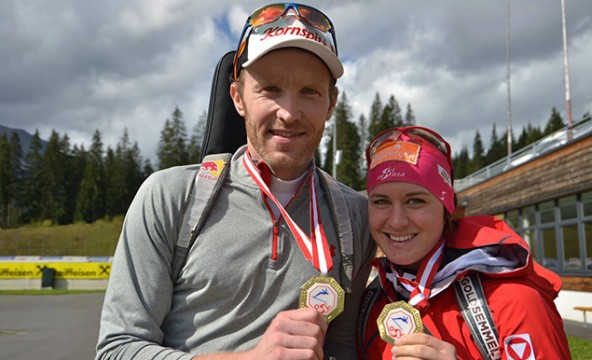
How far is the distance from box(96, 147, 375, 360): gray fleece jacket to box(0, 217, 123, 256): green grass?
6829cm

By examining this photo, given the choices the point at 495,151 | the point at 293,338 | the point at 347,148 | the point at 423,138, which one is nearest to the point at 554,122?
the point at 495,151

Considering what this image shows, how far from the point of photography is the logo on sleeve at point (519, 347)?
87.5 inches

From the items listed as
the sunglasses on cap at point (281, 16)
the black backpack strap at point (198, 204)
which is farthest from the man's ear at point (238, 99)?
the black backpack strap at point (198, 204)

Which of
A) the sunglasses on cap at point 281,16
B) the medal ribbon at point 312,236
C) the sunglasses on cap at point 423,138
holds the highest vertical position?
the sunglasses on cap at point 281,16

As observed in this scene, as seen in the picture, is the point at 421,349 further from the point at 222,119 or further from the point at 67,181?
the point at 67,181

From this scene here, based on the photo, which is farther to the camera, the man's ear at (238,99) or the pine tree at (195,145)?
the pine tree at (195,145)

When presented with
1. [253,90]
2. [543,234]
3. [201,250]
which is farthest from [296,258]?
[543,234]

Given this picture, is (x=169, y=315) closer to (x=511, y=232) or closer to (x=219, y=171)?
(x=219, y=171)

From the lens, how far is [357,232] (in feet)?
9.62

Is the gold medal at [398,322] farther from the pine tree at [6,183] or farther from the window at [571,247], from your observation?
the pine tree at [6,183]

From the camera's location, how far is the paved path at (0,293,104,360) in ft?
35.8

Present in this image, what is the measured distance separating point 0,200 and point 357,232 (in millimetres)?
110215

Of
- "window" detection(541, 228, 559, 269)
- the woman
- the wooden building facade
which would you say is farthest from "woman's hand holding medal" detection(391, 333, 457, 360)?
"window" detection(541, 228, 559, 269)

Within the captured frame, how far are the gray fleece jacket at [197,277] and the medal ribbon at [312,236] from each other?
54 millimetres
